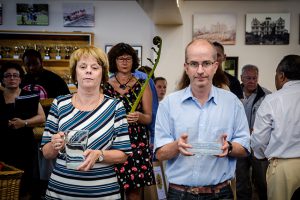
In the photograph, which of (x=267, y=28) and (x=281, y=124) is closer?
(x=281, y=124)

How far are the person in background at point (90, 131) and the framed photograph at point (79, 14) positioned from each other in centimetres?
566

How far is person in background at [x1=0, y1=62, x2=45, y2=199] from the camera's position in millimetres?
3627

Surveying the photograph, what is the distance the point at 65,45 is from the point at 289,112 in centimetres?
553

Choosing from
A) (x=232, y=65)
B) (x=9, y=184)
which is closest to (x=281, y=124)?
(x=9, y=184)

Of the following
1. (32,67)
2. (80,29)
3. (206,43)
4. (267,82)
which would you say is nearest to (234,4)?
(267,82)

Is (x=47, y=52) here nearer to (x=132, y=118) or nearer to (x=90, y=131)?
(x=132, y=118)

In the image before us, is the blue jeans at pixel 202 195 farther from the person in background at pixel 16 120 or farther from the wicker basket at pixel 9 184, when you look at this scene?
the person in background at pixel 16 120

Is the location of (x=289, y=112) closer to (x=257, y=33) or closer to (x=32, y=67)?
(x=32, y=67)

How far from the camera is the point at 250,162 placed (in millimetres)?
4223

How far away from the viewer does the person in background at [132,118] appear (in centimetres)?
294

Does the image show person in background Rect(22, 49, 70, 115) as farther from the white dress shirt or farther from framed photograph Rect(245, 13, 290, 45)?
framed photograph Rect(245, 13, 290, 45)

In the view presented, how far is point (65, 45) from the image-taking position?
7.51 metres

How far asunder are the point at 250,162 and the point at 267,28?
2.93 metres

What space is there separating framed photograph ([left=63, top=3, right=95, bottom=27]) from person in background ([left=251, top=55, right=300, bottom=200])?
5175 millimetres
